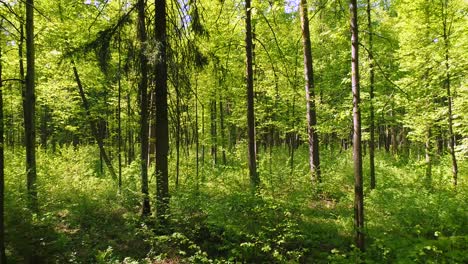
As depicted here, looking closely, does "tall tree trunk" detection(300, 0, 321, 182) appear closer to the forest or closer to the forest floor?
the forest

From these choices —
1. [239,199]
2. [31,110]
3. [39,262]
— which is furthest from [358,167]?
[31,110]

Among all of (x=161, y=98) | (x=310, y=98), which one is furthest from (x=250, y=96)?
(x=161, y=98)

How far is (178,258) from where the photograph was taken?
21.9 feet

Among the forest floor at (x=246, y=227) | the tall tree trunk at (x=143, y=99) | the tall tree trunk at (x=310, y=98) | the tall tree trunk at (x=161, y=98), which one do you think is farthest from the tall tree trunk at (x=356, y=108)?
the tall tree trunk at (x=310, y=98)

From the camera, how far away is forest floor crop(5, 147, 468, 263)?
652 cm

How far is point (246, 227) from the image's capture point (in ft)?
24.6

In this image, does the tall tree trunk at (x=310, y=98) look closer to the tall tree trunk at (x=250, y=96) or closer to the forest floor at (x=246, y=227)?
the forest floor at (x=246, y=227)

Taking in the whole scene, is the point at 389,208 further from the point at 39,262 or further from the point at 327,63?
the point at 327,63

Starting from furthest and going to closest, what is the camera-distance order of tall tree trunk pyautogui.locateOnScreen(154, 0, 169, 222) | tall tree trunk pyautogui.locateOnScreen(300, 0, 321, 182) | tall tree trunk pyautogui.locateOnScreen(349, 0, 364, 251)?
tall tree trunk pyautogui.locateOnScreen(300, 0, 321, 182), tall tree trunk pyautogui.locateOnScreen(154, 0, 169, 222), tall tree trunk pyautogui.locateOnScreen(349, 0, 364, 251)

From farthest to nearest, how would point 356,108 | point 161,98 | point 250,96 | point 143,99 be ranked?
point 250,96 → point 143,99 → point 161,98 → point 356,108

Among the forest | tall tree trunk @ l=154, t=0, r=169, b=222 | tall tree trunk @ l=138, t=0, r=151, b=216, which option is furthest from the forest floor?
tall tree trunk @ l=154, t=0, r=169, b=222

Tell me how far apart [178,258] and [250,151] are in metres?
4.62

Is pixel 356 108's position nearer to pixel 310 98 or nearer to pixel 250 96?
pixel 250 96

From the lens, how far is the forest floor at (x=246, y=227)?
6516mm
